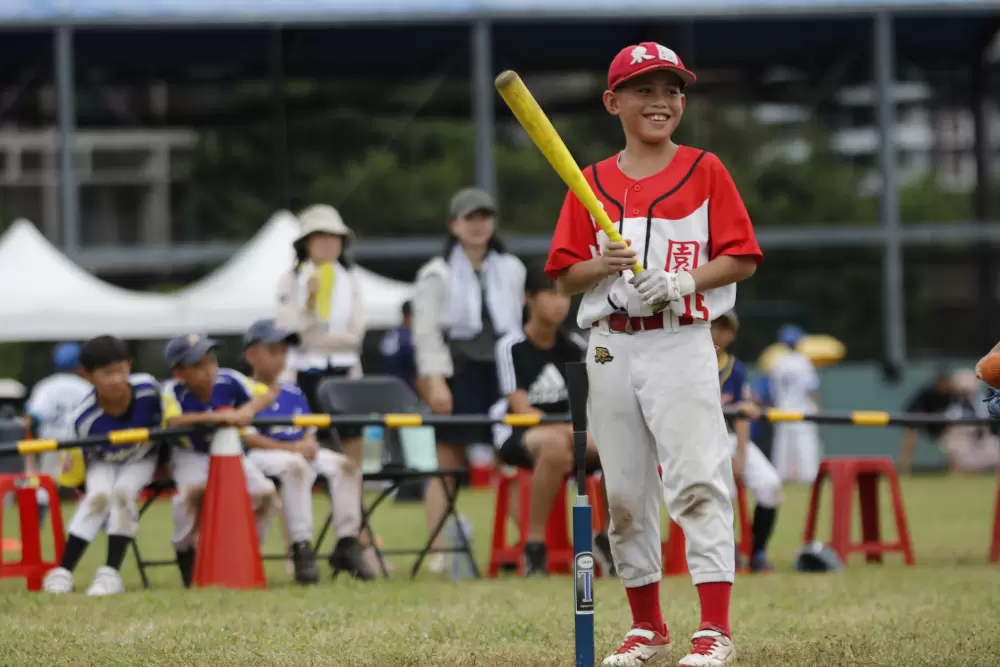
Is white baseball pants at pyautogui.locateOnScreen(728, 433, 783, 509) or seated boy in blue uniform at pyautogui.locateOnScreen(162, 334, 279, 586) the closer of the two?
seated boy in blue uniform at pyautogui.locateOnScreen(162, 334, 279, 586)

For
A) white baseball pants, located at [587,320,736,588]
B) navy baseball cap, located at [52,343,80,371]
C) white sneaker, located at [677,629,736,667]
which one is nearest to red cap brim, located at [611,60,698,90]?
white baseball pants, located at [587,320,736,588]

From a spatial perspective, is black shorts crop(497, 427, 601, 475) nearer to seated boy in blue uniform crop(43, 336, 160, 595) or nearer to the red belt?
seated boy in blue uniform crop(43, 336, 160, 595)

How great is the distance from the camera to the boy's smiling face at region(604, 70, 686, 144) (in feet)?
19.1

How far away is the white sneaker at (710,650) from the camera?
5.46 m

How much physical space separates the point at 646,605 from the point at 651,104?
1.78 metres

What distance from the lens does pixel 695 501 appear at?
18.8 ft

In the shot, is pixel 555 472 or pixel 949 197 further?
pixel 949 197

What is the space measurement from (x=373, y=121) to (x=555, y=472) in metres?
20.7

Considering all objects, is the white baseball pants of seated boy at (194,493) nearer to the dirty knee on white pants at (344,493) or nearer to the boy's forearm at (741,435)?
the dirty knee on white pants at (344,493)

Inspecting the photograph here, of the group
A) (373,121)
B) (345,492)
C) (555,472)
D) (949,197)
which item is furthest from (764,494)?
(949,197)

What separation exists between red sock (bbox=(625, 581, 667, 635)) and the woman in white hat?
5.22 m

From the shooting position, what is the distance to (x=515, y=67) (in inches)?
1148

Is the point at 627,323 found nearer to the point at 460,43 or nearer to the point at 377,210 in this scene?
the point at 460,43

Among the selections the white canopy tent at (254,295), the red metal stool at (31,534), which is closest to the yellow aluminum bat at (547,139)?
the red metal stool at (31,534)
